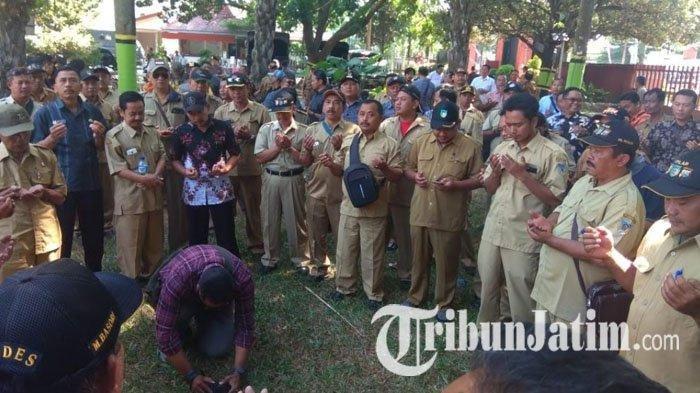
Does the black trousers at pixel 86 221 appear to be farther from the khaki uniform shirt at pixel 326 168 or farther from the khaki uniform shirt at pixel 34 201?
the khaki uniform shirt at pixel 326 168

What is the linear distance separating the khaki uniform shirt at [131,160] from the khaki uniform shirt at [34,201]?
71 centimetres

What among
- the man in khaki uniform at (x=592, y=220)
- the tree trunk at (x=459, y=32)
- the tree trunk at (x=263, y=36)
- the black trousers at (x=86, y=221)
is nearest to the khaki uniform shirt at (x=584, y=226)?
the man in khaki uniform at (x=592, y=220)

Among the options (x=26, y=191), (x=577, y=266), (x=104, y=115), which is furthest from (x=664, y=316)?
(x=104, y=115)

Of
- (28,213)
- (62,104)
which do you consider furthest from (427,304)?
(62,104)

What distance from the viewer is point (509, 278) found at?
389cm

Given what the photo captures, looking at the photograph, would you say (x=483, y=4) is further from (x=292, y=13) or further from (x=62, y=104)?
(x=62, y=104)

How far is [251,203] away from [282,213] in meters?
0.60

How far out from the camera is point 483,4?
22.4 m

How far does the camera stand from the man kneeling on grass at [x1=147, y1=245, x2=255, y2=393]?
339cm

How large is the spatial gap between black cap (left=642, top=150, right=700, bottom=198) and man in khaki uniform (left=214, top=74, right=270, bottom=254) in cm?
424

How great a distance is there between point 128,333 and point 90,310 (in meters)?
3.29

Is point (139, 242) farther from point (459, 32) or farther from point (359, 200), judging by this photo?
point (459, 32)

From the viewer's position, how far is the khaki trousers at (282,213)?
17.9 feet

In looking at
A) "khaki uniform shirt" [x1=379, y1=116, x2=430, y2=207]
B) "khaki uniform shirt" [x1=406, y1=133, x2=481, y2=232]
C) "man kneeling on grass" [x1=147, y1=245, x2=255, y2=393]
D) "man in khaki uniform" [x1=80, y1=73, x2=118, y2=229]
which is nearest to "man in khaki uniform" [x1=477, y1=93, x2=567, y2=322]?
"khaki uniform shirt" [x1=406, y1=133, x2=481, y2=232]
